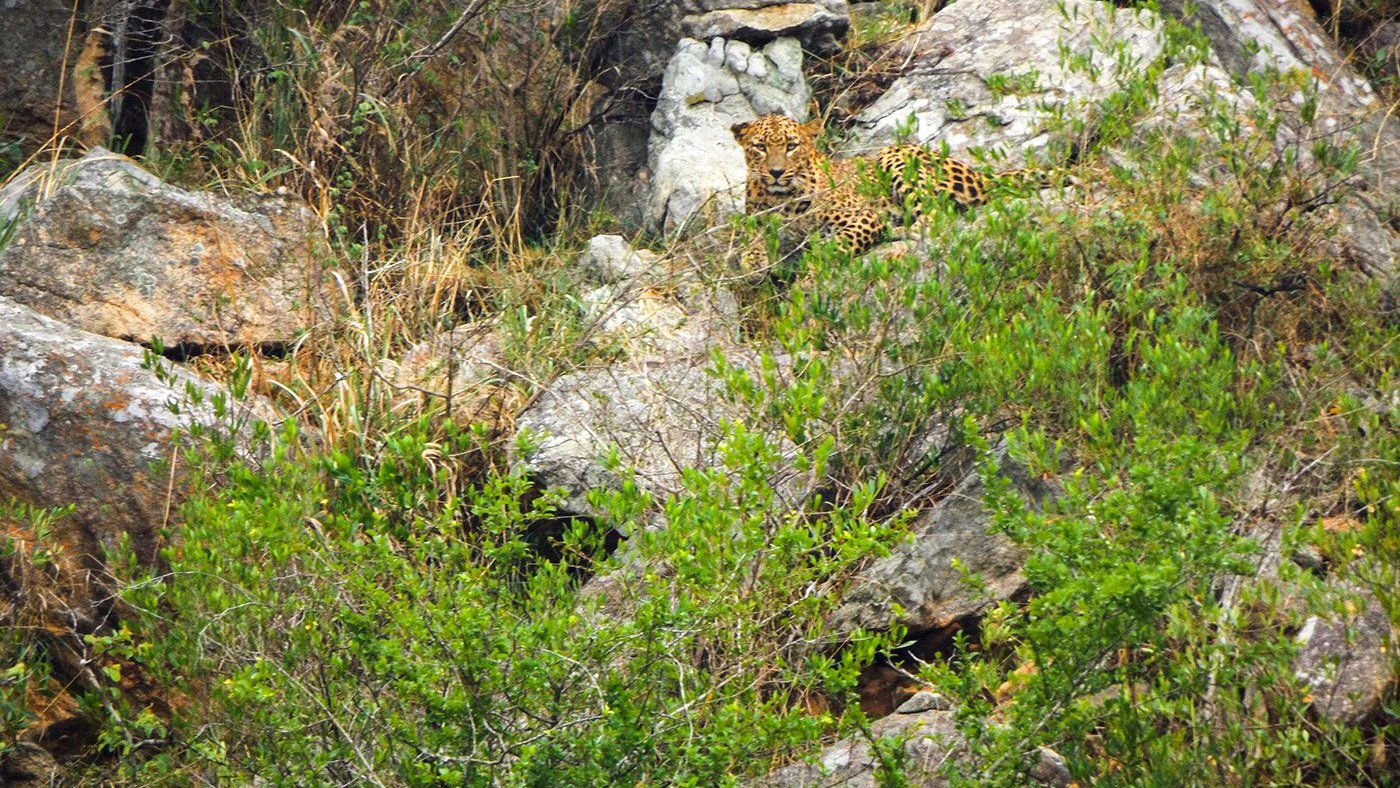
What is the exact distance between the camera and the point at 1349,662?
4.54m

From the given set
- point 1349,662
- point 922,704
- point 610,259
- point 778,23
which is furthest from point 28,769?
point 778,23

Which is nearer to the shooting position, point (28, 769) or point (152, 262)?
point (28, 769)

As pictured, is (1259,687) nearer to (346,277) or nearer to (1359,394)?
(1359,394)

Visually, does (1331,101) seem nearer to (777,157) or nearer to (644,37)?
(777,157)

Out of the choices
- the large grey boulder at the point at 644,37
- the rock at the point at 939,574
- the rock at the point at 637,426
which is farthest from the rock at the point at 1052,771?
the large grey boulder at the point at 644,37

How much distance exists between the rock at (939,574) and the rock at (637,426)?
424 mm

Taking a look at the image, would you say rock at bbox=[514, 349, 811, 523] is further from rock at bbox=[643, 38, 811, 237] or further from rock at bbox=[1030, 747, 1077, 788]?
rock at bbox=[643, 38, 811, 237]

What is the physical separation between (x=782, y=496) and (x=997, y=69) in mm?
4387

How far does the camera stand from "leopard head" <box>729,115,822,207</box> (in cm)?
795

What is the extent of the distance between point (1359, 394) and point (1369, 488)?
0.91m

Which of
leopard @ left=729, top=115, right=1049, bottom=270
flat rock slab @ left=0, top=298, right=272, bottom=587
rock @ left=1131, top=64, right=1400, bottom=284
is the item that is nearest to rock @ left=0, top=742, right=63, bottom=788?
flat rock slab @ left=0, top=298, right=272, bottom=587

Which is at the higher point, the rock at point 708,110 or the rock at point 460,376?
the rock at point 708,110

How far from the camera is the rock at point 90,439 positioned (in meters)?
5.54

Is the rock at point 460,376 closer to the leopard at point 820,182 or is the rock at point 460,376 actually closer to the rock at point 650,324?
the rock at point 650,324
